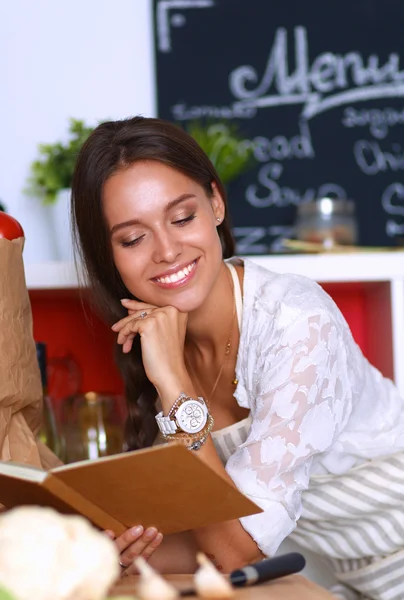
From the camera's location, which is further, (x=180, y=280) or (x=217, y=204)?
(x=217, y=204)

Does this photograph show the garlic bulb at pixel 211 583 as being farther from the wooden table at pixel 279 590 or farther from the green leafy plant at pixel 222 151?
the green leafy plant at pixel 222 151

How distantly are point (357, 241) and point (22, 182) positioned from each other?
86cm

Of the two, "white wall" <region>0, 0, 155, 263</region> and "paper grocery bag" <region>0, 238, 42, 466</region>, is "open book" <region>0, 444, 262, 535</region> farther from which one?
"white wall" <region>0, 0, 155, 263</region>

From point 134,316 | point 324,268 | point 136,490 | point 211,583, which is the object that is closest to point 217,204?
point 134,316

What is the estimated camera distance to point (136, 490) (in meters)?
0.77

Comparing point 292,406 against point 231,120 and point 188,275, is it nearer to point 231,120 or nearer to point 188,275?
point 188,275

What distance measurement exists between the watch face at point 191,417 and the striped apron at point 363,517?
25cm

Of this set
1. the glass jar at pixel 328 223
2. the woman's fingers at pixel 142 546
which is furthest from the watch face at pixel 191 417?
the glass jar at pixel 328 223

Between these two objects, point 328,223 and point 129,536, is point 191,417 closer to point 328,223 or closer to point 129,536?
point 129,536

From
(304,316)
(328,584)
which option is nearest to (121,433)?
(328,584)

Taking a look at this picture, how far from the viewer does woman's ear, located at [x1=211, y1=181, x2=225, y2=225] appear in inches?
55.8

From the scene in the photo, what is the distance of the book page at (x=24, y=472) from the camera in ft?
2.27

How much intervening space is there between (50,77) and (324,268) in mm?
859

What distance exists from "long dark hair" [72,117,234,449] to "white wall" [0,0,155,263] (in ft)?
1.89
